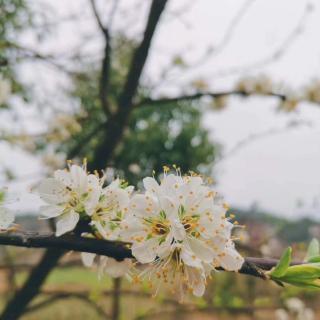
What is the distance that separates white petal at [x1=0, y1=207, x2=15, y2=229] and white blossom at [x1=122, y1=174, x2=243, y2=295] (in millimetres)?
180

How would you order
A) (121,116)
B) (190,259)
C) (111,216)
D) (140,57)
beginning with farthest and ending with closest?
1. (121,116)
2. (140,57)
3. (111,216)
4. (190,259)

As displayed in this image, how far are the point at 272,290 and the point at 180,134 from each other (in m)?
12.7

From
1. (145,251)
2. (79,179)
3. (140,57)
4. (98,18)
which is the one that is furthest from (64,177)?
(98,18)

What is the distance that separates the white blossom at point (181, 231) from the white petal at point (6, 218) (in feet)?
0.59

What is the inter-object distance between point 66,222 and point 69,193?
11 centimetres

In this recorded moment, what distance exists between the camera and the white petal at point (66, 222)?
2.62ft

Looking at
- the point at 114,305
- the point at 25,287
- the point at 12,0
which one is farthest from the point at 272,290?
the point at 12,0

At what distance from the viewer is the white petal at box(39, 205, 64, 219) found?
3.01ft

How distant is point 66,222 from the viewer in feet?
2.77

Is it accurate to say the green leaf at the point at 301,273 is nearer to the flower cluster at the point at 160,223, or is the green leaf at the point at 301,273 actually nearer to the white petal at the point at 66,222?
the flower cluster at the point at 160,223

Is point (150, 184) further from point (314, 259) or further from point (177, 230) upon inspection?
point (314, 259)

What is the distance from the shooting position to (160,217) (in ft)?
2.75

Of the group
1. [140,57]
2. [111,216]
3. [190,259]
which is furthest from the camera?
[140,57]

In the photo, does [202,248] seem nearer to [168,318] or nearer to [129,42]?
[129,42]
